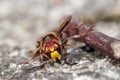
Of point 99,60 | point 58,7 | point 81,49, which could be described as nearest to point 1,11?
point 58,7

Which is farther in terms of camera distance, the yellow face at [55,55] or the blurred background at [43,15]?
the blurred background at [43,15]

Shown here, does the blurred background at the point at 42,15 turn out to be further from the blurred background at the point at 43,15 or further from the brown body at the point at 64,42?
the brown body at the point at 64,42

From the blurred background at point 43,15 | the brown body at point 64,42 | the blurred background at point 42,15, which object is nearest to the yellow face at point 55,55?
the brown body at point 64,42

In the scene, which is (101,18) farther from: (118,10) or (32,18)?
(32,18)

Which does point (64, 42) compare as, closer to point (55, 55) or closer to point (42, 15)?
point (55, 55)

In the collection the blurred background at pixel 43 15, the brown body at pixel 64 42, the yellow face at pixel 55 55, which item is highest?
the blurred background at pixel 43 15

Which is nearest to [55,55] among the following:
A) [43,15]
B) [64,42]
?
[64,42]

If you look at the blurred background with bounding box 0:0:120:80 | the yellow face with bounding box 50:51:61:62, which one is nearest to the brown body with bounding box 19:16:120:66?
the yellow face with bounding box 50:51:61:62

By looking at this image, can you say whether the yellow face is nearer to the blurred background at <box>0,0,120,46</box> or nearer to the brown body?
the brown body
